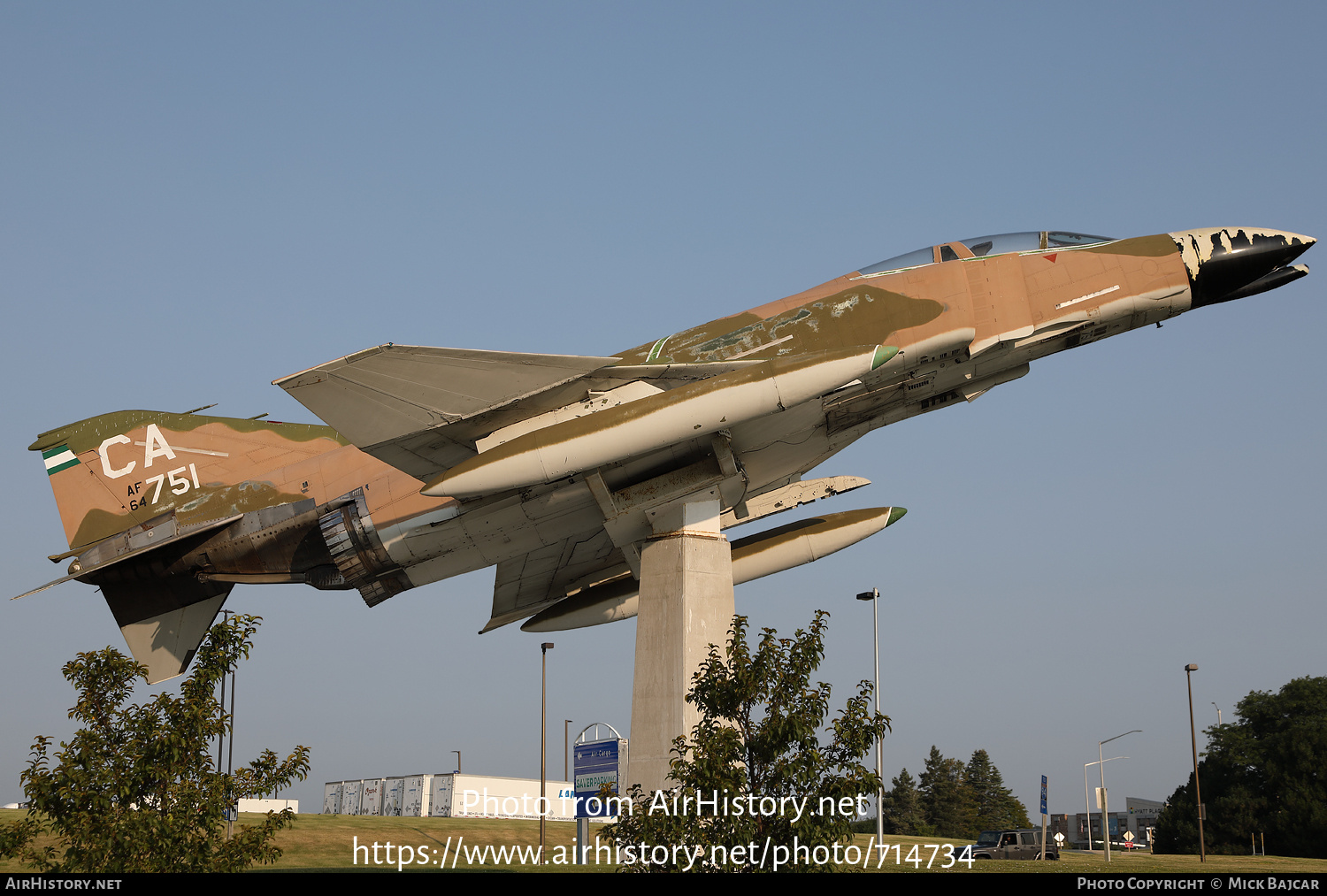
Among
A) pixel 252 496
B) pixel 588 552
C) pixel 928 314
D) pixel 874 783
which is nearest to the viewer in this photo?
pixel 874 783

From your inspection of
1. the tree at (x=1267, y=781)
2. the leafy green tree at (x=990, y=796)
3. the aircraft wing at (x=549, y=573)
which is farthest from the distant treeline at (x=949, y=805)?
the aircraft wing at (x=549, y=573)

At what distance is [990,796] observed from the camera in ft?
Answer: 344

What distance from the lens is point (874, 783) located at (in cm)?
1151

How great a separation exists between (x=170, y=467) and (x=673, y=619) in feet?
36.6

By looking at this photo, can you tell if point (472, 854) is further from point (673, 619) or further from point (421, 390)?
point (421, 390)

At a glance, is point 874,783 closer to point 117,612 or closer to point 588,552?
point 588,552

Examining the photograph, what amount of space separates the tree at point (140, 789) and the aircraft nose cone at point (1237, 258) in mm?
16513

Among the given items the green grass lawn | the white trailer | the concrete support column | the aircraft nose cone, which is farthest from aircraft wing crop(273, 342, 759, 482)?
the white trailer

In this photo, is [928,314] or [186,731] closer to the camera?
[186,731]

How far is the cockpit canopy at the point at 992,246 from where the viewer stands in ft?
61.5

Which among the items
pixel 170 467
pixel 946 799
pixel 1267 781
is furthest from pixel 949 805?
pixel 170 467

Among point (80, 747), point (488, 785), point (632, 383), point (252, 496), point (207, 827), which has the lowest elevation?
point (488, 785)
